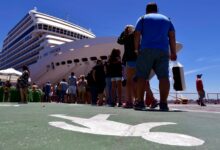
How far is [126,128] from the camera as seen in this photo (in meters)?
2.60

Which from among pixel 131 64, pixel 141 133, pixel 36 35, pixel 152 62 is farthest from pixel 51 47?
pixel 141 133

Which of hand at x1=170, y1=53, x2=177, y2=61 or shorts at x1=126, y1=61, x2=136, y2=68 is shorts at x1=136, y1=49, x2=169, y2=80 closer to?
hand at x1=170, y1=53, x2=177, y2=61

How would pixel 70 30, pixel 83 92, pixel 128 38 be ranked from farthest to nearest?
1. pixel 70 30
2. pixel 83 92
3. pixel 128 38

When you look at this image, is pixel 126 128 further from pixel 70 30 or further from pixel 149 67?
pixel 70 30

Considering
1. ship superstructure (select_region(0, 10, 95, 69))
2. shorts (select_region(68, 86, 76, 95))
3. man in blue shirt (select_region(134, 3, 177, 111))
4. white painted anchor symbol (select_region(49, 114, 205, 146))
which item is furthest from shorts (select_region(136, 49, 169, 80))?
ship superstructure (select_region(0, 10, 95, 69))

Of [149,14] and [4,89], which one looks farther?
[4,89]

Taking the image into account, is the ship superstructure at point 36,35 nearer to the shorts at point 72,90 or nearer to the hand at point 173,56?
the shorts at point 72,90

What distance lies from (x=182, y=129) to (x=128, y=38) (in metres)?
4.10

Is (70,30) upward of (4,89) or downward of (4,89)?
upward

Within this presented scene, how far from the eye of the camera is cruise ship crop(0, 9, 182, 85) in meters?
28.9

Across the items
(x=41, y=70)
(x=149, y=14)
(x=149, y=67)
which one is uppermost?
(x=41, y=70)

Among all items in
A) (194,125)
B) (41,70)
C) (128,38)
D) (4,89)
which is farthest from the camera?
(41,70)

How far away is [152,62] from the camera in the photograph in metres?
5.08

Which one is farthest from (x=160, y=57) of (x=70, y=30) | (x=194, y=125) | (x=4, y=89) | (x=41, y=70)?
(x=70, y=30)
